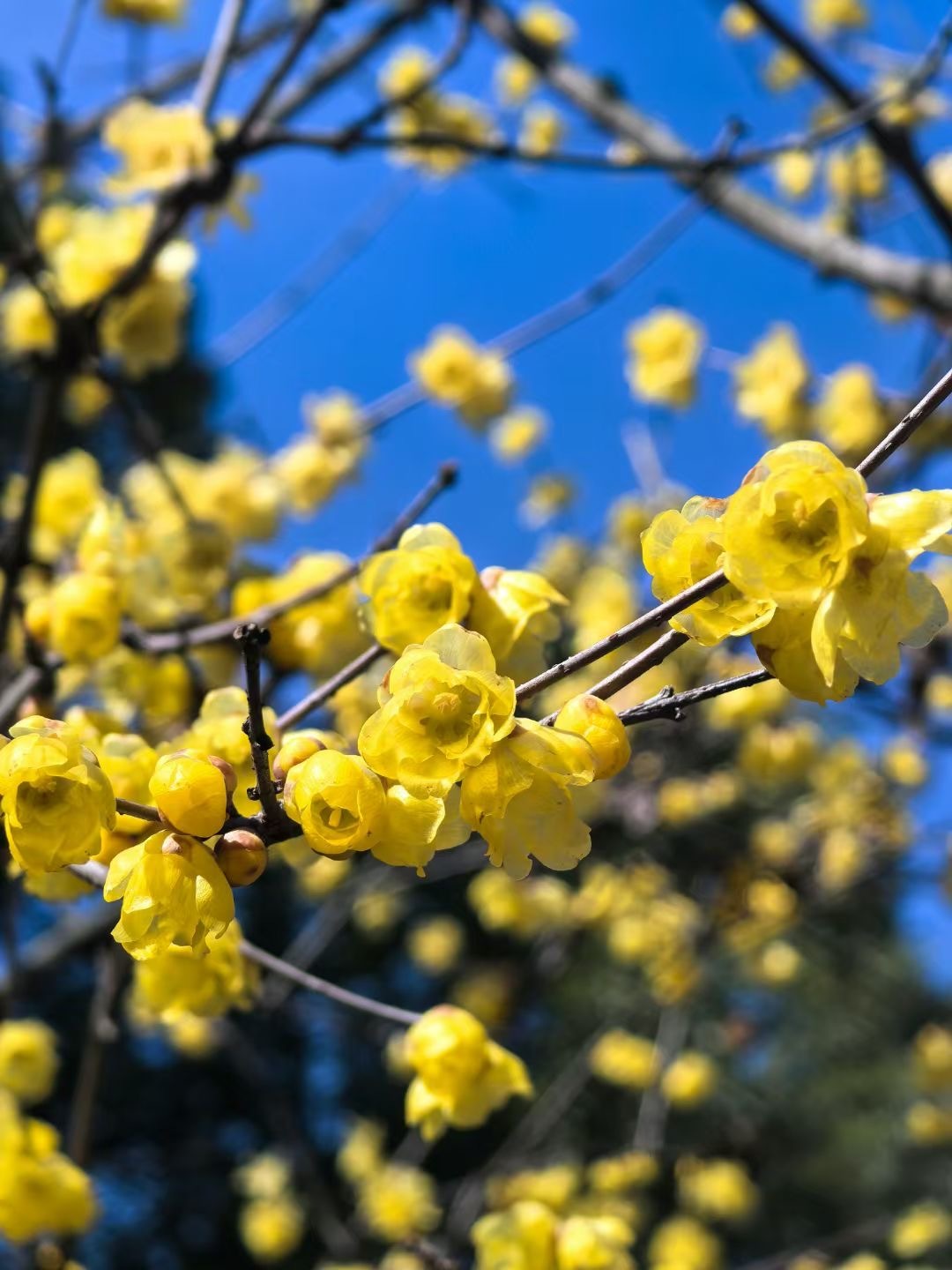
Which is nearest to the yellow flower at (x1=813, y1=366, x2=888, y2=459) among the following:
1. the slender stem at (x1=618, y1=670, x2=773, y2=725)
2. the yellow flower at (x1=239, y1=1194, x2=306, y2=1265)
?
the slender stem at (x1=618, y1=670, x2=773, y2=725)

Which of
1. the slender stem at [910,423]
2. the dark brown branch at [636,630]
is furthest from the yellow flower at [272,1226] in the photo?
the slender stem at [910,423]

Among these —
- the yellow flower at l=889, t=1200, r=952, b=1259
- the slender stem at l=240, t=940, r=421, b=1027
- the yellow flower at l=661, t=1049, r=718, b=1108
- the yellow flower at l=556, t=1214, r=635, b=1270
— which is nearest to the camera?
the slender stem at l=240, t=940, r=421, b=1027

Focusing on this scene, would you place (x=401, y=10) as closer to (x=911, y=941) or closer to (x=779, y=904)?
(x=779, y=904)

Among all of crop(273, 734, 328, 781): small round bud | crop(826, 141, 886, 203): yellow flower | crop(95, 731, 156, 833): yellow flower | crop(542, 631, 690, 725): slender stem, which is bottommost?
crop(542, 631, 690, 725): slender stem

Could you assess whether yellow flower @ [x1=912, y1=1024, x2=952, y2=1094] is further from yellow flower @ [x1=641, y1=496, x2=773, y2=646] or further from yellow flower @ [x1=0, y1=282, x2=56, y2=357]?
yellow flower @ [x1=641, y1=496, x2=773, y2=646]

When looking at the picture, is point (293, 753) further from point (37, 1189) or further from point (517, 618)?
point (37, 1189)

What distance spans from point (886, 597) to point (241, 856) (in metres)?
0.42

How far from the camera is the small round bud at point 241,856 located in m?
0.65

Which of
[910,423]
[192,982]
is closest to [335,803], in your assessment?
[910,423]

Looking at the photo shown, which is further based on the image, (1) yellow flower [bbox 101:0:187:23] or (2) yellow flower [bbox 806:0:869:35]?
(2) yellow flower [bbox 806:0:869:35]

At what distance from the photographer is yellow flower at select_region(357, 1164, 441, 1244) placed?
3816 millimetres

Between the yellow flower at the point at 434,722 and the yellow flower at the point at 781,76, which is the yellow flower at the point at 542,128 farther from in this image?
the yellow flower at the point at 434,722

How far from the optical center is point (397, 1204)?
385cm

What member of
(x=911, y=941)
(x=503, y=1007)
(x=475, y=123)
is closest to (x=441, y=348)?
(x=475, y=123)
